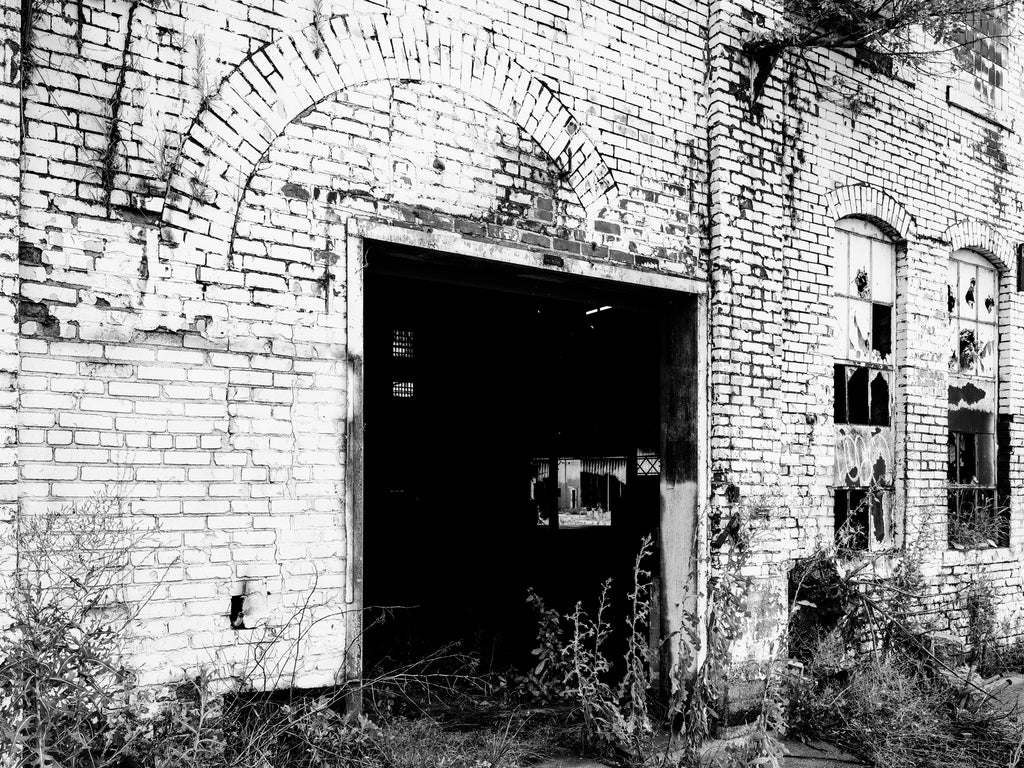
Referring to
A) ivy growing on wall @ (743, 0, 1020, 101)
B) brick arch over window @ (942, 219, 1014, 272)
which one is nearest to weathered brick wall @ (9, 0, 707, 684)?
ivy growing on wall @ (743, 0, 1020, 101)

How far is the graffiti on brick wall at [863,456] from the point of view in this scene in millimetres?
7195

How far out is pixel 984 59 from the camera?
8.71m

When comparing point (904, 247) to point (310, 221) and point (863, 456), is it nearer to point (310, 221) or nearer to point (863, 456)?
point (863, 456)

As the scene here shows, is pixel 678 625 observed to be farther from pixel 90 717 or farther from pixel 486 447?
pixel 486 447

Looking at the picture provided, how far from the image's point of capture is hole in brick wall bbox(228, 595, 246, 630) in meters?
4.27

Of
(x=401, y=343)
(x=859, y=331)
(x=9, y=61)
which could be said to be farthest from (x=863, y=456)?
(x=401, y=343)

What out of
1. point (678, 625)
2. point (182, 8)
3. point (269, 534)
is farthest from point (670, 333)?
point (182, 8)

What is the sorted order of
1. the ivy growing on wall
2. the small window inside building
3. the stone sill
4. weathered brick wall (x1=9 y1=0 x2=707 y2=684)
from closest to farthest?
weathered brick wall (x1=9 y1=0 x2=707 y2=684)
the ivy growing on wall
the stone sill
the small window inside building

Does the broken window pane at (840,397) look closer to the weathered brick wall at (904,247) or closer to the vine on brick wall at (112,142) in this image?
the weathered brick wall at (904,247)

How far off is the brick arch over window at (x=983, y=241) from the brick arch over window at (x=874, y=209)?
2.14 feet

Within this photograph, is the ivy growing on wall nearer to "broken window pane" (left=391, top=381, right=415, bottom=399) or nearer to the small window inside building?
the small window inside building

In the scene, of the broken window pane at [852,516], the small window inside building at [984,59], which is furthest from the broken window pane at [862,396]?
the small window inside building at [984,59]

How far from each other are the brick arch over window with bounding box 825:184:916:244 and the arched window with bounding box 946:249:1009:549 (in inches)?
36.4

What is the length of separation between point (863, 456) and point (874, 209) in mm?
2018
